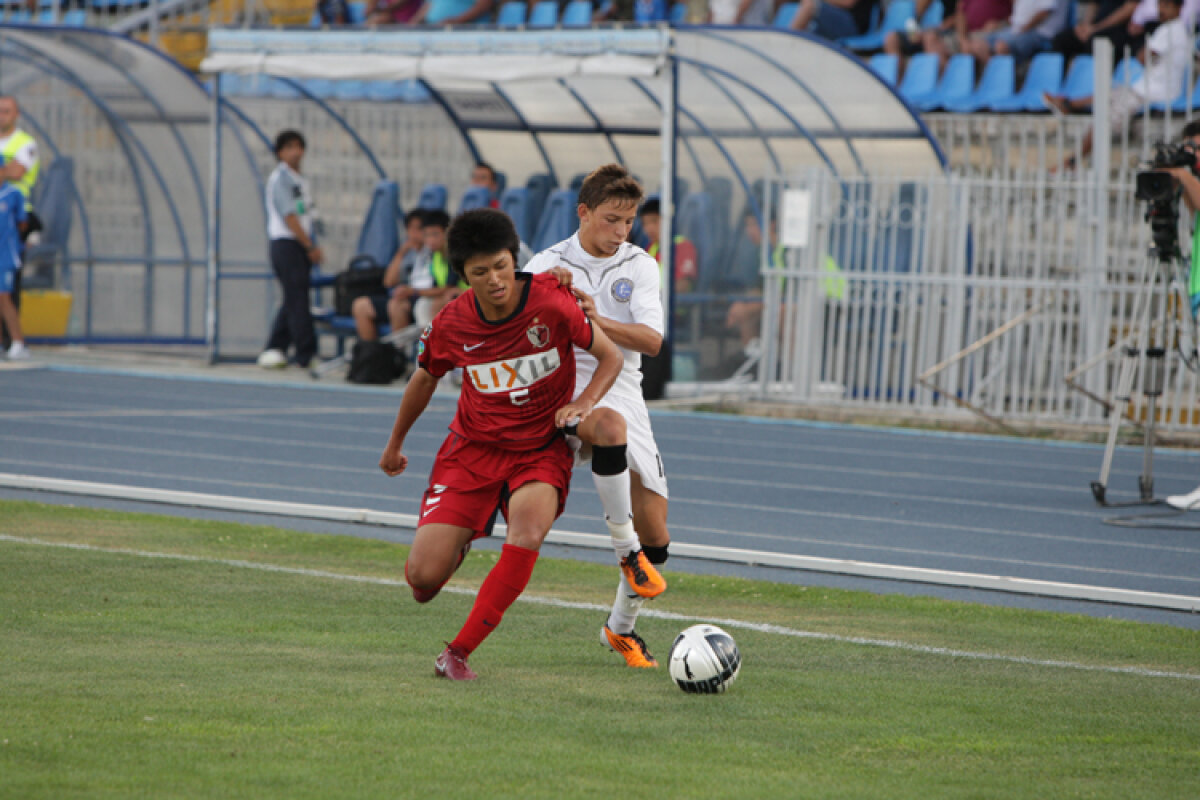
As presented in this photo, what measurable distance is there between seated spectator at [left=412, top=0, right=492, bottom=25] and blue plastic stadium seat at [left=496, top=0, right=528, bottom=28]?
0.31m

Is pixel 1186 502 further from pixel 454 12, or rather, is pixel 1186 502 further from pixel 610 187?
pixel 454 12

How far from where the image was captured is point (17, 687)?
200 inches

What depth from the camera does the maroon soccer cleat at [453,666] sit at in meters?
5.50

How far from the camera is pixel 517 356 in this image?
5758 millimetres

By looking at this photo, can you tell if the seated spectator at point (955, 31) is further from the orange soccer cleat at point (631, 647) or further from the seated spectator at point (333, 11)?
the orange soccer cleat at point (631, 647)

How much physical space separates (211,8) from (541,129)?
419 inches

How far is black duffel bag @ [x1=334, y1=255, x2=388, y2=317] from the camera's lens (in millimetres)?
17266

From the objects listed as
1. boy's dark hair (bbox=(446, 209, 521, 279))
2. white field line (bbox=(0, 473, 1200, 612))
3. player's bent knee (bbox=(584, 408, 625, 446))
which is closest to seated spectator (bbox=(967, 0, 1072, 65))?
white field line (bbox=(0, 473, 1200, 612))

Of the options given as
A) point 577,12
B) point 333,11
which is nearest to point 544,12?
point 577,12

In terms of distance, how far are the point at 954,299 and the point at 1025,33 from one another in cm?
585

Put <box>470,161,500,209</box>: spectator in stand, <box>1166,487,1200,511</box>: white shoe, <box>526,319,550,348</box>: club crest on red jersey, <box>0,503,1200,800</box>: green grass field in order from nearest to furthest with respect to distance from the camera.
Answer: <box>0,503,1200,800</box>: green grass field → <box>526,319,550,348</box>: club crest on red jersey → <box>1166,487,1200,511</box>: white shoe → <box>470,161,500,209</box>: spectator in stand

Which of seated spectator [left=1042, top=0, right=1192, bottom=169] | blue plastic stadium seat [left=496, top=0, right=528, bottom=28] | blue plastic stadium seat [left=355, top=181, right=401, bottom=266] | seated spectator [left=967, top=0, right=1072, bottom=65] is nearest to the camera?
seated spectator [left=1042, top=0, right=1192, bottom=169]

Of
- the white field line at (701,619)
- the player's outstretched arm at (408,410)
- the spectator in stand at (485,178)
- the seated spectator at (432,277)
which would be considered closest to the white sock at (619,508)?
the player's outstretched arm at (408,410)

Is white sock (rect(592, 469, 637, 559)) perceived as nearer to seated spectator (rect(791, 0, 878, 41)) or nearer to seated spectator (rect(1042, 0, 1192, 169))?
seated spectator (rect(1042, 0, 1192, 169))
